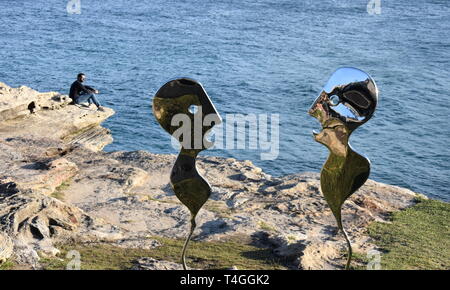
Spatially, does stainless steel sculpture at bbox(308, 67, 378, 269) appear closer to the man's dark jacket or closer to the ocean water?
the man's dark jacket

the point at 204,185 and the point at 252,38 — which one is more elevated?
the point at 204,185

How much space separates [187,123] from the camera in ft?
32.8

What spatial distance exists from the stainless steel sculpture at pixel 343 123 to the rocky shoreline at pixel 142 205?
367 cm

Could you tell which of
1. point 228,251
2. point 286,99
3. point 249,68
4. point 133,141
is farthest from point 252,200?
point 249,68

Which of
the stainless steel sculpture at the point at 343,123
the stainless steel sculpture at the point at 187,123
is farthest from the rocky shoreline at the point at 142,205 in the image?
the stainless steel sculpture at the point at 343,123

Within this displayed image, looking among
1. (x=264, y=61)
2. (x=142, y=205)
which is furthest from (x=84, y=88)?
(x=264, y=61)

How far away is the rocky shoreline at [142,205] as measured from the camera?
14016 mm

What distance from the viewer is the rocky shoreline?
14016mm

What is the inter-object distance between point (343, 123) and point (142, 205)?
8.16m

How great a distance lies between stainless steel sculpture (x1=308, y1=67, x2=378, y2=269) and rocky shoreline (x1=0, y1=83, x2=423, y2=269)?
3.67 metres

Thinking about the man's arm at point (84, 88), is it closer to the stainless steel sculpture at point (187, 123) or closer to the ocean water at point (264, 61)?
the ocean water at point (264, 61)

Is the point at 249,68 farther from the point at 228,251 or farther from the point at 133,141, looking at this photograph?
the point at 228,251
